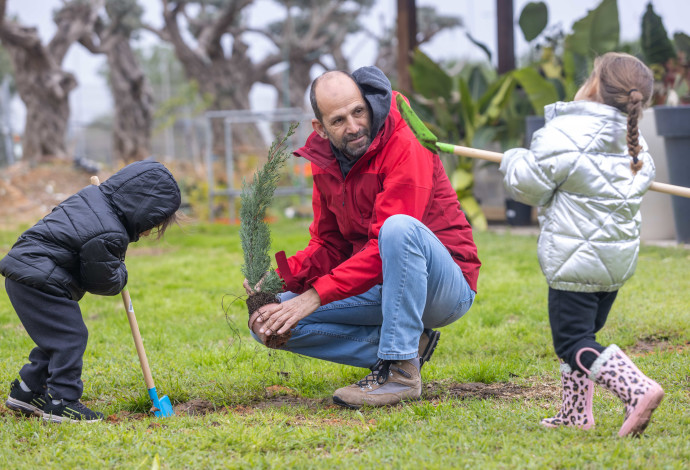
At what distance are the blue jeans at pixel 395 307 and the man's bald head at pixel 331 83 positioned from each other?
0.55m

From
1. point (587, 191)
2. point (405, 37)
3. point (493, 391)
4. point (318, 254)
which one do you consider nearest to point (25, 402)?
point (318, 254)

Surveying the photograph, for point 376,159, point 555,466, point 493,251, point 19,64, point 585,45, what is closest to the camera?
point 555,466

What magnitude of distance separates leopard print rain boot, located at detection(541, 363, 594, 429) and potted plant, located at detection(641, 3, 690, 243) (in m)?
4.14

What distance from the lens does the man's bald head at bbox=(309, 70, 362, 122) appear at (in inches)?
111

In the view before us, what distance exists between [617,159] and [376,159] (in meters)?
0.92

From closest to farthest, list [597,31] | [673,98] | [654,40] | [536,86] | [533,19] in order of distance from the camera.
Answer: [673,98], [654,40], [597,31], [536,86], [533,19]

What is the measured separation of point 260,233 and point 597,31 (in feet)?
18.4

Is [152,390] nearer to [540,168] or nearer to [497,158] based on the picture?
[497,158]

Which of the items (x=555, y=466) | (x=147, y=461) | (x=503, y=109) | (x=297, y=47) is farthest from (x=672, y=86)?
(x=297, y=47)

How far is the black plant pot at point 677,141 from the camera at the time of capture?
233 inches

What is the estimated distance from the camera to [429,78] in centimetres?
830

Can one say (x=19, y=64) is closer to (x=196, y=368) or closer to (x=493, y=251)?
(x=493, y=251)

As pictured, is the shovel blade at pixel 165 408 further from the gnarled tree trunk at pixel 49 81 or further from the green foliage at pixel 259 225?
the gnarled tree trunk at pixel 49 81

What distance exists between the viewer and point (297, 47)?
87.0 feet
